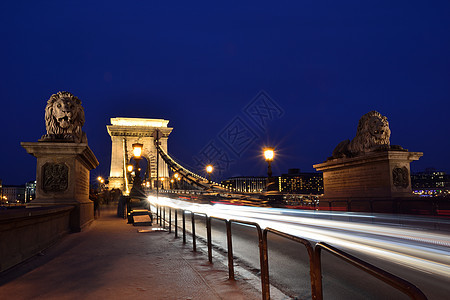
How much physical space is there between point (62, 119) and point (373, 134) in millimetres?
13067

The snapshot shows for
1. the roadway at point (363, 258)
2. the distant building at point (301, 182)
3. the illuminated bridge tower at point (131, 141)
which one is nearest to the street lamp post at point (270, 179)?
the roadway at point (363, 258)

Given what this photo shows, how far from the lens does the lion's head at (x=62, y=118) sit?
34.3ft

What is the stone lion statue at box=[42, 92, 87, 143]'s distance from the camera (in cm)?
1035

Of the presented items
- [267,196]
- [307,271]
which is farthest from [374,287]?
[267,196]

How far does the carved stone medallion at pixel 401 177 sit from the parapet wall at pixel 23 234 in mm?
13006

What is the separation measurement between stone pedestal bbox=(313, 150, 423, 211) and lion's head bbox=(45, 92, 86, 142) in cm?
1171

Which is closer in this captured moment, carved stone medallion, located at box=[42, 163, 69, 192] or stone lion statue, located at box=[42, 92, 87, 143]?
carved stone medallion, located at box=[42, 163, 69, 192]

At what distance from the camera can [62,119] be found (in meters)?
10.5

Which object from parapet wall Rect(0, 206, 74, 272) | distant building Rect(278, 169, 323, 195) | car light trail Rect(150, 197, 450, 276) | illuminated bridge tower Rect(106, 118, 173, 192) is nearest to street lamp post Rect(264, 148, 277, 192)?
car light trail Rect(150, 197, 450, 276)

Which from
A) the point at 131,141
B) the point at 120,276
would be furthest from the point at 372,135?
the point at 131,141

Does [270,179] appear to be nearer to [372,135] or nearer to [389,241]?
[372,135]

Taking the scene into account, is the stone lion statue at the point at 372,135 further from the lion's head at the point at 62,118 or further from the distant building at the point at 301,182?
the distant building at the point at 301,182

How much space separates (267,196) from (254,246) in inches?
242

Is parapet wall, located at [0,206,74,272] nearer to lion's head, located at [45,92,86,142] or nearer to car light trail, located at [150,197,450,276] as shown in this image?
lion's head, located at [45,92,86,142]
